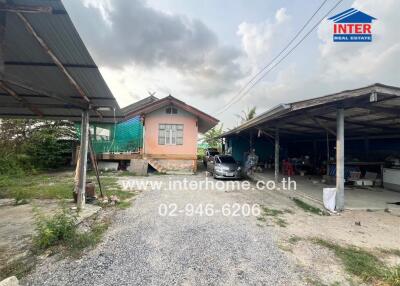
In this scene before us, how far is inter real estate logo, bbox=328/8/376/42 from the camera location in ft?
29.0

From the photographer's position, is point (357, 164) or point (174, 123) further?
point (174, 123)

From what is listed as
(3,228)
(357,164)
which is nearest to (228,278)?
(3,228)

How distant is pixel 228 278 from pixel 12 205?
694cm

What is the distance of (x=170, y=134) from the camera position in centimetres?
1662

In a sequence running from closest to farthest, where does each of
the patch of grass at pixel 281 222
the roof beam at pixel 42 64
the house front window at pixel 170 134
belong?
the roof beam at pixel 42 64 < the patch of grass at pixel 281 222 < the house front window at pixel 170 134

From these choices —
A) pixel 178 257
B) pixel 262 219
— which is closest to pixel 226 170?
pixel 262 219

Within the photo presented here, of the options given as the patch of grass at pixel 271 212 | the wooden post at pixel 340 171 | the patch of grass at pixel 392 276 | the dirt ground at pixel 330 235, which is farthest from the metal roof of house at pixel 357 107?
the patch of grass at pixel 392 276

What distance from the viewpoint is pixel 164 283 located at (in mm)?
3025

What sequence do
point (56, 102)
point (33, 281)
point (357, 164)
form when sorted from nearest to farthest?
1. point (33, 281)
2. point (56, 102)
3. point (357, 164)

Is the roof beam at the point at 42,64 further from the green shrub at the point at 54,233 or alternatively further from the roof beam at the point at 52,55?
the green shrub at the point at 54,233

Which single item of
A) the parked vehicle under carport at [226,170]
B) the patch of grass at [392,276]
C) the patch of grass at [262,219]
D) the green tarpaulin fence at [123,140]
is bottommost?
the patch of grass at [262,219]

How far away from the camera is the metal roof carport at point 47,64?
323 centimetres

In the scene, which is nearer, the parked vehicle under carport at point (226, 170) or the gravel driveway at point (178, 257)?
the gravel driveway at point (178, 257)

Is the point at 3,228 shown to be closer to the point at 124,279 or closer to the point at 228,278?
the point at 124,279
